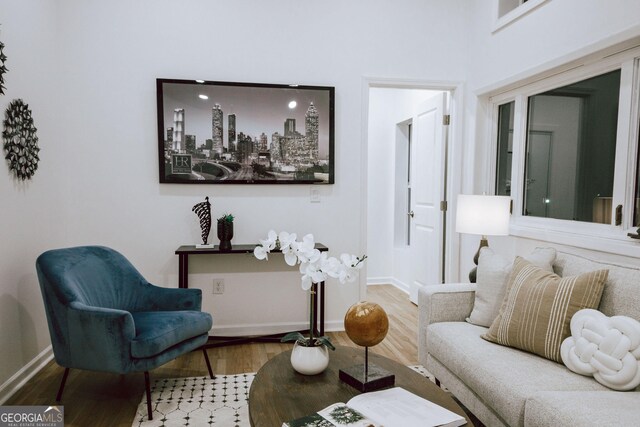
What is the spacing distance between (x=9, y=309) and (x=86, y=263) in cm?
48

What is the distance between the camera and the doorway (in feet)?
12.9

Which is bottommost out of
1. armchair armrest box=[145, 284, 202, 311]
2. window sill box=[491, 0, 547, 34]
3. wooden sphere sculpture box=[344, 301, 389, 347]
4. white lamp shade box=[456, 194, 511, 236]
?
armchair armrest box=[145, 284, 202, 311]

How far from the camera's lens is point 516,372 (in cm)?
174

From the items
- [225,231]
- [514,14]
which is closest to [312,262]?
[225,231]

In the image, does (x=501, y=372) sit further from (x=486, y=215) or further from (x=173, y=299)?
(x=173, y=299)

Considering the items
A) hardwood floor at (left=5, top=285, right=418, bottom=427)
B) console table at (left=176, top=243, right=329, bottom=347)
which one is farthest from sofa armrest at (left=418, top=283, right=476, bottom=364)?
console table at (left=176, top=243, right=329, bottom=347)

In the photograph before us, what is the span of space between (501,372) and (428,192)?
8.50ft

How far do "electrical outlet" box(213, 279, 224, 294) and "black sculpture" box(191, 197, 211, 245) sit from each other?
1.22ft

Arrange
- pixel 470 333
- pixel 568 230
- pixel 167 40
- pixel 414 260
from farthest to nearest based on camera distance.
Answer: pixel 414 260 < pixel 167 40 < pixel 568 230 < pixel 470 333

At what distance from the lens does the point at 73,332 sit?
7.23ft

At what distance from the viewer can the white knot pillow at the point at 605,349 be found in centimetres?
156

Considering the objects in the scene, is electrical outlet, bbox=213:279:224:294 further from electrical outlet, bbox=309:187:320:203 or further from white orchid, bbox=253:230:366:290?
white orchid, bbox=253:230:366:290

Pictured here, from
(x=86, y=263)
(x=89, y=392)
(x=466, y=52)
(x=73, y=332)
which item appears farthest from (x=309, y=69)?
(x=89, y=392)

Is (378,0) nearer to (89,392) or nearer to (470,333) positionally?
(470,333)
